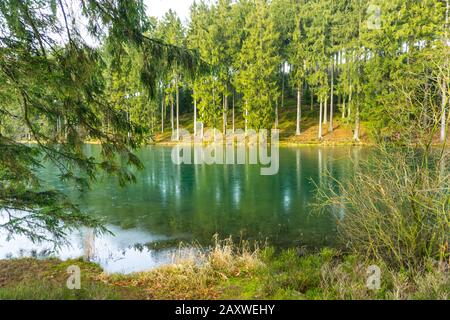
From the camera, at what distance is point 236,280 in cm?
523

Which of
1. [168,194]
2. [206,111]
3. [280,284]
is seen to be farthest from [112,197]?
[206,111]

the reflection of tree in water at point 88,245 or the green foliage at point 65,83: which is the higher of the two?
the green foliage at point 65,83

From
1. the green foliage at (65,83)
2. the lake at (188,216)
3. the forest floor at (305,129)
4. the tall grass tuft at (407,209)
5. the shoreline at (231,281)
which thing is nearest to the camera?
the shoreline at (231,281)

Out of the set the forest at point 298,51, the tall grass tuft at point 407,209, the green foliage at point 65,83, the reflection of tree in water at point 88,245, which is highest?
the forest at point 298,51

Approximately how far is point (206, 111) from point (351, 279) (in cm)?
3005

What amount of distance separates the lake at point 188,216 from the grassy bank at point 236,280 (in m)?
0.95

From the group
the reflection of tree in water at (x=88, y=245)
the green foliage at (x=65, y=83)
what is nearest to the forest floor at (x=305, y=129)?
the reflection of tree in water at (x=88, y=245)

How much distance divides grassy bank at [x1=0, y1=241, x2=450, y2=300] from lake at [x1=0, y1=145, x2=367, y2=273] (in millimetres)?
951

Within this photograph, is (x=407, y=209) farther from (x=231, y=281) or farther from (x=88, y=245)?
(x=88, y=245)

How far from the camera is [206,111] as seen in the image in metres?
33.5

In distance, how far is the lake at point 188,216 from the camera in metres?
7.54

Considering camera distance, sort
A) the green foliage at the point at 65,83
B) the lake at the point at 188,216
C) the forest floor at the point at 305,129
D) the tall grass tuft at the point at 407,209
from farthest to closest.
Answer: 1. the forest floor at the point at 305,129
2. the lake at the point at 188,216
3. the tall grass tuft at the point at 407,209
4. the green foliage at the point at 65,83

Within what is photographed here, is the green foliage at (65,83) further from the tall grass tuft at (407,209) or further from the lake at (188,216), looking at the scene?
the tall grass tuft at (407,209)

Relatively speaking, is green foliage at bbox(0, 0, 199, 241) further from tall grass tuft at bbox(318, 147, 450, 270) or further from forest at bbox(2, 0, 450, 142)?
forest at bbox(2, 0, 450, 142)
